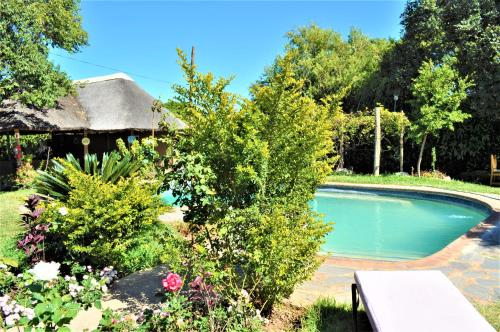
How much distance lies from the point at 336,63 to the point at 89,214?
76.4 ft

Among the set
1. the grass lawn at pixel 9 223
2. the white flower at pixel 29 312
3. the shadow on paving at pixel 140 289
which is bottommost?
the shadow on paving at pixel 140 289

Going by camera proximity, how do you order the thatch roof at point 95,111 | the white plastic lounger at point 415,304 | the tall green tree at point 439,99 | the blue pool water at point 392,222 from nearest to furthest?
1. the white plastic lounger at point 415,304
2. the blue pool water at point 392,222
3. the tall green tree at point 439,99
4. the thatch roof at point 95,111

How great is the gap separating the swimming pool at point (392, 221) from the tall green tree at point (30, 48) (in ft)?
33.0

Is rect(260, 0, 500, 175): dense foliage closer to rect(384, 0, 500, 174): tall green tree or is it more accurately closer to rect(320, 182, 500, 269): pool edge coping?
rect(384, 0, 500, 174): tall green tree

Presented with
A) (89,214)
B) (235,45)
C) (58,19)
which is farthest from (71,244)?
(235,45)

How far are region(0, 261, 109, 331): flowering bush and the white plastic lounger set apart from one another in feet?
7.13

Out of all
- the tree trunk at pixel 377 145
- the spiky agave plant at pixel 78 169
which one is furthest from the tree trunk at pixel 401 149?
the spiky agave plant at pixel 78 169

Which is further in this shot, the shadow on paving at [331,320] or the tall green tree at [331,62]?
the tall green tree at [331,62]

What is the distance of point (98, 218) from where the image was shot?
14.9ft

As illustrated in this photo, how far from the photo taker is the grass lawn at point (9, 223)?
5405 mm

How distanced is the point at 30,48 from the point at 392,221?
12.8 metres

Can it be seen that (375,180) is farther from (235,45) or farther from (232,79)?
(232,79)

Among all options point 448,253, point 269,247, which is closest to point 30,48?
point 269,247

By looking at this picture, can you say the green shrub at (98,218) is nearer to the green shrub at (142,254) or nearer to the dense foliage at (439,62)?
the green shrub at (142,254)
